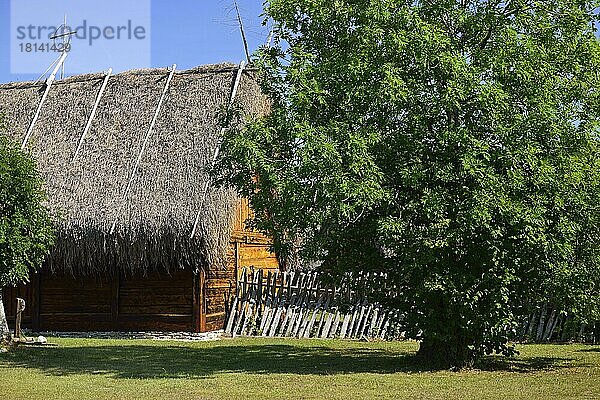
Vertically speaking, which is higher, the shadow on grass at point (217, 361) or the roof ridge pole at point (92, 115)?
the roof ridge pole at point (92, 115)

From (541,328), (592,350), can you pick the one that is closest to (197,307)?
(541,328)

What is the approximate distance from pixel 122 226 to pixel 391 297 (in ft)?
24.7

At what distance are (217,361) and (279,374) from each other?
2.43 metres

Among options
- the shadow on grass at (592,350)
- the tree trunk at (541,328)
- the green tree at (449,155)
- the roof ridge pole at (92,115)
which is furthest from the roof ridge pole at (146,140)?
the shadow on grass at (592,350)

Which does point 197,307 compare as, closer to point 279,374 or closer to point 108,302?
point 108,302

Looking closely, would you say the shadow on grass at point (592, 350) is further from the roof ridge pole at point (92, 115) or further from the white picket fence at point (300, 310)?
the roof ridge pole at point (92, 115)

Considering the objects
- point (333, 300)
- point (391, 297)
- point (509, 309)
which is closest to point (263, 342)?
point (333, 300)

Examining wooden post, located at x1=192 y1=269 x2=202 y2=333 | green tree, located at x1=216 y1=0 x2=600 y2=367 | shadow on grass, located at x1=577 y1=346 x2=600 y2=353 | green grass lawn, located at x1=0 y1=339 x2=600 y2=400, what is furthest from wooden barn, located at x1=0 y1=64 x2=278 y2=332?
shadow on grass, located at x1=577 y1=346 x2=600 y2=353

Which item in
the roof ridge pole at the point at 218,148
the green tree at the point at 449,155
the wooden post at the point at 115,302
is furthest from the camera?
the wooden post at the point at 115,302

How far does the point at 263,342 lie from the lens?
Answer: 64.8ft

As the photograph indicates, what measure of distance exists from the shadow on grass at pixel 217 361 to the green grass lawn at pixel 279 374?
2 cm

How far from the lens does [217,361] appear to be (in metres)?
15.8

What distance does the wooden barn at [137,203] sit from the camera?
65.0ft

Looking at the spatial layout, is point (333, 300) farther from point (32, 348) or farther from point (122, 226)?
point (32, 348)
